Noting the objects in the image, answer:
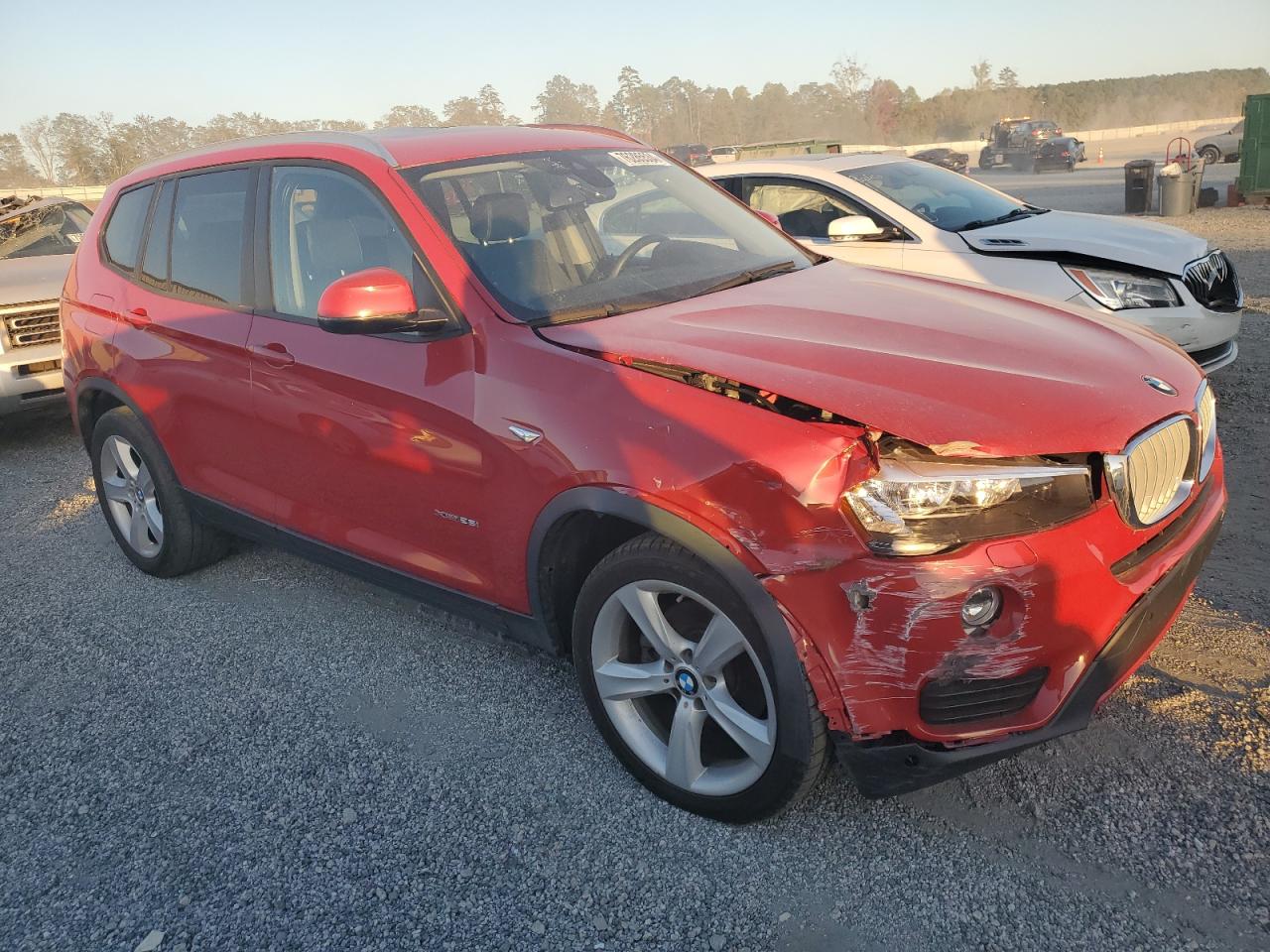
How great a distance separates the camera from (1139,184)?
57.4 ft

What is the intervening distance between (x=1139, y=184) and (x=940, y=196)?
42.3ft

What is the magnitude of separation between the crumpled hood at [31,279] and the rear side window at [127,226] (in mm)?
2690

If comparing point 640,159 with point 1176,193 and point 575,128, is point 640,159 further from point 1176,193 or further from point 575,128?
point 1176,193

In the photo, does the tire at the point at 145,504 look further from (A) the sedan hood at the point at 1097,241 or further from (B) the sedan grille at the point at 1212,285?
(B) the sedan grille at the point at 1212,285

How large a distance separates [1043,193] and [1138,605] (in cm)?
2505

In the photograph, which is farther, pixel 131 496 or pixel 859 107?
pixel 859 107

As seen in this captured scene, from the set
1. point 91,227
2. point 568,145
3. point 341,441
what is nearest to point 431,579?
point 341,441

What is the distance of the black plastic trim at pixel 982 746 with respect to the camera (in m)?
2.29

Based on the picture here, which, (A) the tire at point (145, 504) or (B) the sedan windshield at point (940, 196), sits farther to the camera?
(B) the sedan windshield at point (940, 196)

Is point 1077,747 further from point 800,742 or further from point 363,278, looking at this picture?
point 363,278

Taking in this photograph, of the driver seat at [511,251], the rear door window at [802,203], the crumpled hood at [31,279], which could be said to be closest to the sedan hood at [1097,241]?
the rear door window at [802,203]

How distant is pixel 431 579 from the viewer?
328cm

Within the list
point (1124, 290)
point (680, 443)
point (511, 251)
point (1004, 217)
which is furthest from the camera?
point (1004, 217)

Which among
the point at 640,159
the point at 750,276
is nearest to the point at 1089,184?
the point at 640,159
